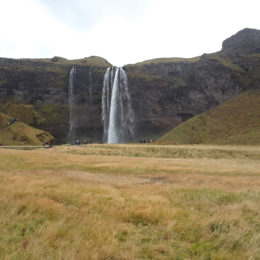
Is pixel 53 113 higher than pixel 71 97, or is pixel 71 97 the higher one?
pixel 71 97

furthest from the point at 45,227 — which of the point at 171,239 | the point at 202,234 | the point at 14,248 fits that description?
the point at 202,234

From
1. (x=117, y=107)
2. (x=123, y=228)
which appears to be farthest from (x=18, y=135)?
(x=123, y=228)

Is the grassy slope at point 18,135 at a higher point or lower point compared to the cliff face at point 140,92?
lower

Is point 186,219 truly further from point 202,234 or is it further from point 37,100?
point 37,100

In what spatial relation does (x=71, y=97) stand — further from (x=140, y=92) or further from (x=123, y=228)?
(x=123, y=228)

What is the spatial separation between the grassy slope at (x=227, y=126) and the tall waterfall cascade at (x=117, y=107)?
24480 mm

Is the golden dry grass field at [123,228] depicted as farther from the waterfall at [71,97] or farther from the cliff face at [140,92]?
the waterfall at [71,97]

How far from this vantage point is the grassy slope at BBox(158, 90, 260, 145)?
56.4 m

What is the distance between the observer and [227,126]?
65.4 metres

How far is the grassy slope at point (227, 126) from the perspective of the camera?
185ft

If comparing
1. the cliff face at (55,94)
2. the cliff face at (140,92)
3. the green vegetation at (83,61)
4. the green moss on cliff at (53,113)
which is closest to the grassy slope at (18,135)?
the green moss on cliff at (53,113)

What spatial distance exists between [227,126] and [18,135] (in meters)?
68.0

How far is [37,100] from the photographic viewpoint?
94312 millimetres

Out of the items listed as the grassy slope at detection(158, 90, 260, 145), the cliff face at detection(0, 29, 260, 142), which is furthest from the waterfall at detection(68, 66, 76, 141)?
the grassy slope at detection(158, 90, 260, 145)
